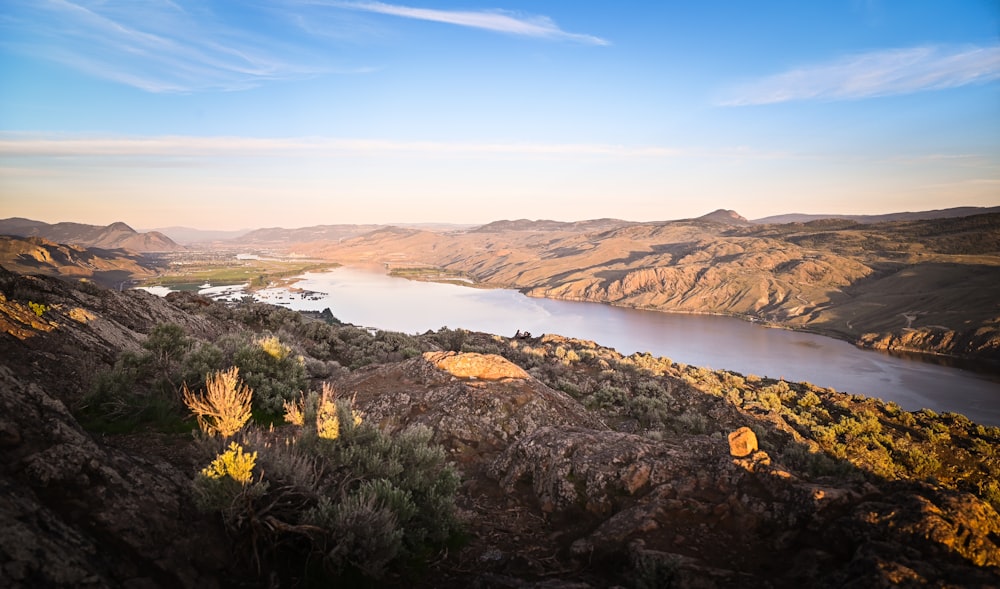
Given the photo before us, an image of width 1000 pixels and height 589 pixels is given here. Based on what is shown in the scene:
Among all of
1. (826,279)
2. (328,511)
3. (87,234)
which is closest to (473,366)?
(328,511)

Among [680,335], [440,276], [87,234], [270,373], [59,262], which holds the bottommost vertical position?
[680,335]

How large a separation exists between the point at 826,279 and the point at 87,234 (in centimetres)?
23281

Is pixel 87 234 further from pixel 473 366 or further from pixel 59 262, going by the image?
pixel 473 366

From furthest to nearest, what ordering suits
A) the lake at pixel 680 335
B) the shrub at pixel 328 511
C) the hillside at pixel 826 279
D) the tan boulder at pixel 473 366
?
the hillside at pixel 826 279 < the lake at pixel 680 335 < the tan boulder at pixel 473 366 < the shrub at pixel 328 511

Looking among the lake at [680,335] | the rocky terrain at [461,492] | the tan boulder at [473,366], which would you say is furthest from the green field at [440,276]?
the rocky terrain at [461,492]

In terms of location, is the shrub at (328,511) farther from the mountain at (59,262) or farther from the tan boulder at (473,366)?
the mountain at (59,262)

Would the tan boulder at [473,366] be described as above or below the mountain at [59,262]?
below

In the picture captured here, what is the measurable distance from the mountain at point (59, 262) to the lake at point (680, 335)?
18952 millimetres

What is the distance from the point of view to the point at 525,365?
18.9 m

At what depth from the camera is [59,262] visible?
2660 inches

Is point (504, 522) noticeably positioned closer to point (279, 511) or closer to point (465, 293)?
point (279, 511)

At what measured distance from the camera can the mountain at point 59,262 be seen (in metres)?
58.6

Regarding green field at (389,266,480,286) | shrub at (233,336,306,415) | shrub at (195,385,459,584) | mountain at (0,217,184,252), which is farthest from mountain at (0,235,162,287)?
→ mountain at (0,217,184,252)

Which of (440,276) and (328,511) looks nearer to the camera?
(328,511)
